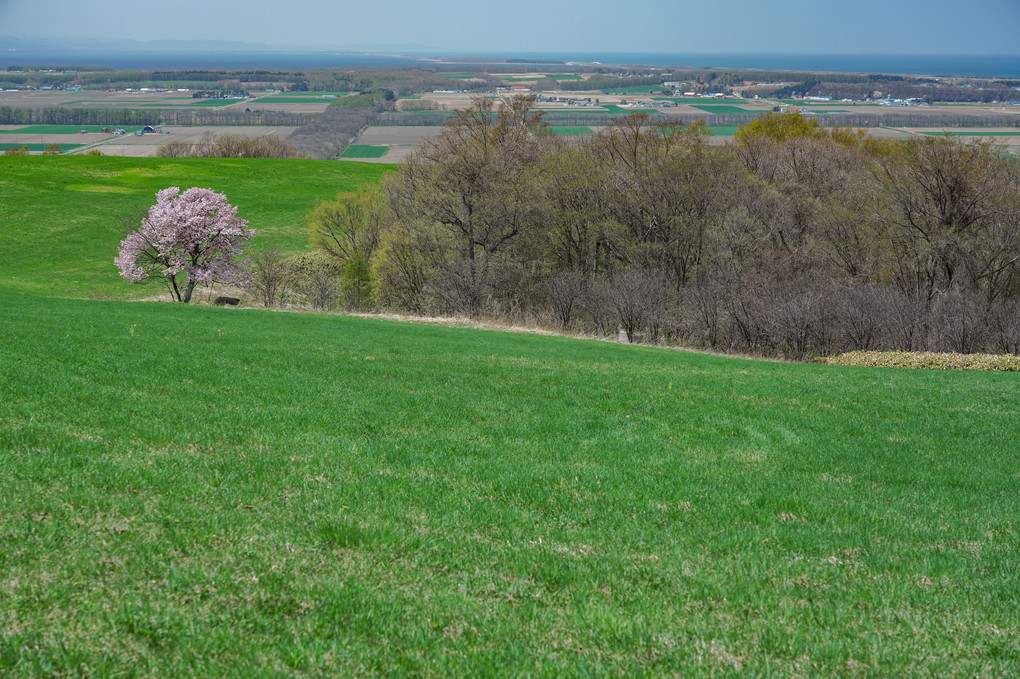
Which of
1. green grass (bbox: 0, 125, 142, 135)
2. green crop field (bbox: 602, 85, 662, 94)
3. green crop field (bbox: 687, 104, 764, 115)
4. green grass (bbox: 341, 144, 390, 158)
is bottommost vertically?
green grass (bbox: 341, 144, 390, 158)

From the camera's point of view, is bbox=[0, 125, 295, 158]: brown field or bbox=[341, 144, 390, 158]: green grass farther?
bbox=[0, 125, 295, 158]: brown field

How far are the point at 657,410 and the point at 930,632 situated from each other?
7975mm

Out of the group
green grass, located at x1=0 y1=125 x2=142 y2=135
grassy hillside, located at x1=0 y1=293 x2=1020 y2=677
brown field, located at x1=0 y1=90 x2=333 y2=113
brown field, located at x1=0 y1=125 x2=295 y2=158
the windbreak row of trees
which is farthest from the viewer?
brown field, located at x1=0 y1=90 x2=333 y2=113

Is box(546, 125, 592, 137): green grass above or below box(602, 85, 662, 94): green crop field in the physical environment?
below

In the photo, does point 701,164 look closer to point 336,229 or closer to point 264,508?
point 336,229

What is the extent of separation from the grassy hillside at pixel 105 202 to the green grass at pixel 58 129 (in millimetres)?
80043

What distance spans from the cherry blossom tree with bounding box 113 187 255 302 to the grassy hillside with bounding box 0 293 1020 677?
22.4m

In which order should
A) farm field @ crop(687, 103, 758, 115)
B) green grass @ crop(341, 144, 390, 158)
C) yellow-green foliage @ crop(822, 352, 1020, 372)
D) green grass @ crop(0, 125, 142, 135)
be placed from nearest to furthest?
yellow-green foliage @ crop(822, 352, 1020, 372) < green grass @ crop(341, 144, 390, 158) < farm field @ crop(687, 103, 758, 115) < green grass @ crop(0, 125, 142, 135)

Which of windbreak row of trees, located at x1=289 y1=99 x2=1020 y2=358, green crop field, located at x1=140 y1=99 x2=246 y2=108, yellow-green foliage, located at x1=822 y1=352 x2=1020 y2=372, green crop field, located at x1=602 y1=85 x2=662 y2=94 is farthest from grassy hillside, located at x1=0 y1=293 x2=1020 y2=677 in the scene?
green crop field, located at x1=140 y1=99 x2=246 y2=108

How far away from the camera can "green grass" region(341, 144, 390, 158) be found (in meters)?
98.1

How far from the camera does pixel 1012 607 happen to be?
19.0 feet

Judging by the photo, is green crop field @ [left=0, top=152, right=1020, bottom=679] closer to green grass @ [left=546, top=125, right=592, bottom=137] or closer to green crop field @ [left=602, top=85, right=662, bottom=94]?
green grass @ [left=546, top=125, right=592, bottom=137]

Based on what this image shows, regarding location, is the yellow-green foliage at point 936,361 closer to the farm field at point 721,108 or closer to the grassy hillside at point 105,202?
the grassy hillside at point 105,202

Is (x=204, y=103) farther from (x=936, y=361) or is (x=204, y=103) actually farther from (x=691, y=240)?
(x=936, y=361)
